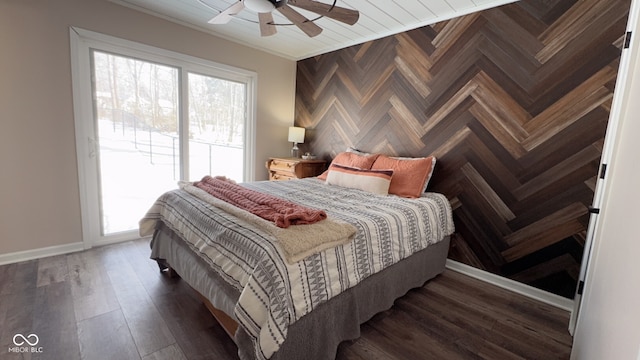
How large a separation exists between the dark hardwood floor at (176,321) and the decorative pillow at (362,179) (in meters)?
0.95

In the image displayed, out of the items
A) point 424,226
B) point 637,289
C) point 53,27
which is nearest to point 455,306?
point 424,226

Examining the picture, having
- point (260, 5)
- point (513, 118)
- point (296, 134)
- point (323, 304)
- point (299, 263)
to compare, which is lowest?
point (323, 304)

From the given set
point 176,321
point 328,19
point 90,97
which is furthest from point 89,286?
point 328,19

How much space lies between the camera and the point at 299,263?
130 centimetres

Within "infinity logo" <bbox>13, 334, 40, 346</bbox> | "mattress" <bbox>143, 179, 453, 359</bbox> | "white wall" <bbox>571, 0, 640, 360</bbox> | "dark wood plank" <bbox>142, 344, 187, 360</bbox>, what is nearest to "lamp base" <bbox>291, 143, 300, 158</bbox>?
"mattress" <bbox>143, 179, 453, 359</bbox>

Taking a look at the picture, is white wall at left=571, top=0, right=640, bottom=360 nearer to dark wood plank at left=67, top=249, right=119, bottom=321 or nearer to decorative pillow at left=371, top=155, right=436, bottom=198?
decorative pillow at left=371, top=155, right=436, bottom=198

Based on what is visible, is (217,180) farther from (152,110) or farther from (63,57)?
(63,57)

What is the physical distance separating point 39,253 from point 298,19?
3.11 metres

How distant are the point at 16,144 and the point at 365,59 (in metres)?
3.56

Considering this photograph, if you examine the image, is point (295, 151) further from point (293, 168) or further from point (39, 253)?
point (39, 253)

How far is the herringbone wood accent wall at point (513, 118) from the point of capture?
205 centimetres

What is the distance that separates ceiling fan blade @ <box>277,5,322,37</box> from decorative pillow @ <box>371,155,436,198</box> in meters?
1.47

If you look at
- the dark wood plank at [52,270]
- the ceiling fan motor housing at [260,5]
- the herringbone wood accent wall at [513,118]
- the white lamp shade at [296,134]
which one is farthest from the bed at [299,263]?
the white lamp shade at [296,134]

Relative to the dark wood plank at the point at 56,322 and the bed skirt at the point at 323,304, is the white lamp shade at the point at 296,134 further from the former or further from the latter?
the dark wood plank at the point at 56,322
